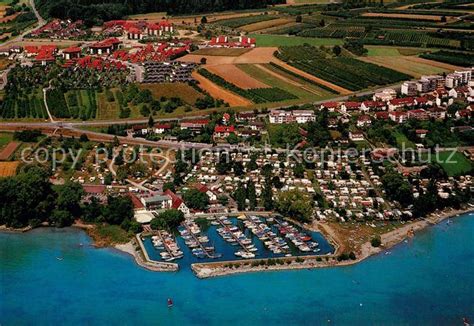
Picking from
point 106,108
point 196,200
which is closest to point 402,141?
point 196,200

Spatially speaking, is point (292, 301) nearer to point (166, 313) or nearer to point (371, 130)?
point (166, 313)

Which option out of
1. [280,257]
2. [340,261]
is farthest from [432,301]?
[280,257]

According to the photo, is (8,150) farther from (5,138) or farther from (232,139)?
(232,139)

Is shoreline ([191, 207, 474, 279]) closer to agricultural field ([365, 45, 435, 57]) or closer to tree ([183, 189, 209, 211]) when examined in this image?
tree ([183, 189, 209, 211])

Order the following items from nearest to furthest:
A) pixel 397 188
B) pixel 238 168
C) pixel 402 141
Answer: pixel 397 188, pixel 238 168, pixel 402 141

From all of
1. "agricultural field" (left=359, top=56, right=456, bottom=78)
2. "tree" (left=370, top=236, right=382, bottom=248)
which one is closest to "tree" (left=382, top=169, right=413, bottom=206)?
"tree" (left=370, top=236, right=382, bottom=248)
